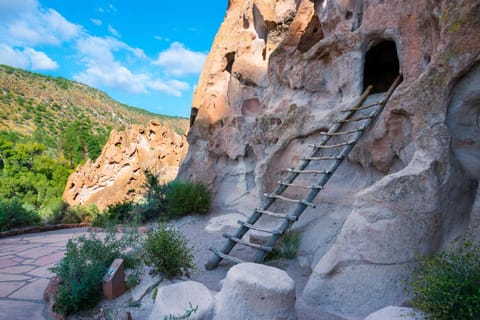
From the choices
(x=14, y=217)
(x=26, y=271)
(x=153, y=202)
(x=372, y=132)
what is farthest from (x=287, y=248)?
(x=14, y=217)

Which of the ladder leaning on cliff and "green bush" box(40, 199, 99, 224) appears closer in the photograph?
the ladder leaning on cliff

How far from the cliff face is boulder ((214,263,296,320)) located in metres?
0.74

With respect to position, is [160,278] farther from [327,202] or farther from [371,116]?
[371,116]

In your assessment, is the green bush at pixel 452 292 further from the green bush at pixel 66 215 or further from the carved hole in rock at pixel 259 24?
the green bush at pixel 66 215

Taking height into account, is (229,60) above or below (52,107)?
below

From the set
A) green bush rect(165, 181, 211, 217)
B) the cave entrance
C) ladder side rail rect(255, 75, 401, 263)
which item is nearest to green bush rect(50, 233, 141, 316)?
ladder side rail rect(255, 75, 401, 263)

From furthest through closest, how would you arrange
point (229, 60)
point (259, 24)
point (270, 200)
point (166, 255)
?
point (229, 60) → point (259, 24) → point (270, 200) → point (166, 255)

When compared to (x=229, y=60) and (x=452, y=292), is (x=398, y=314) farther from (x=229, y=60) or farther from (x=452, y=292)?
(x=229, y=60)

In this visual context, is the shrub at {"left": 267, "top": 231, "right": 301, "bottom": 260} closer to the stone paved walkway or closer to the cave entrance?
the stone paved walkway

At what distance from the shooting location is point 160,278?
3.75 meters

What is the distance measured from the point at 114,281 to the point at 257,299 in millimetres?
1602

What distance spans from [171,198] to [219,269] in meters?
3.71

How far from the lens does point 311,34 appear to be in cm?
713

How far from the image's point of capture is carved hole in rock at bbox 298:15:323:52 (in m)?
6.94
